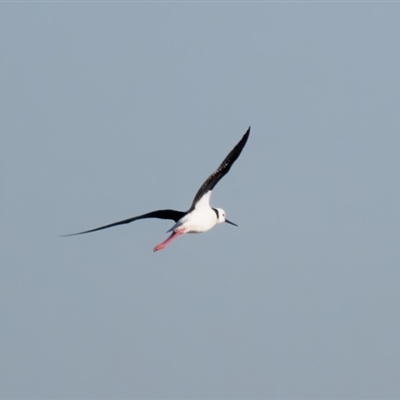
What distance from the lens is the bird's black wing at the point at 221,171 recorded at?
19359mm

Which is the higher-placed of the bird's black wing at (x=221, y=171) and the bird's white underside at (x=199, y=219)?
the bird's black wing at (x=221, y=171)

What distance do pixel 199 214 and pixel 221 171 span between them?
988 millimetres

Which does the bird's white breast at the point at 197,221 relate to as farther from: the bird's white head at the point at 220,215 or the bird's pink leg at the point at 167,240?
the bird's white head at the point at 220,215

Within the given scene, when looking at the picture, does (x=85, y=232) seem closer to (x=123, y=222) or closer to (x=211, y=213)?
(x=123, y=222)

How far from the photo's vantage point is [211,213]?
817 inches

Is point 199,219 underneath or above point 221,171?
underneath

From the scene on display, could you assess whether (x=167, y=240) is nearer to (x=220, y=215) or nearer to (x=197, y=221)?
(x=197, y=221)

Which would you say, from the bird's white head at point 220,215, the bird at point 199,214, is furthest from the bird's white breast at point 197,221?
the bird's white head at point 220,215

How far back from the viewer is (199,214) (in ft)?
66.4

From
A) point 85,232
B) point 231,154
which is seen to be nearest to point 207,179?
point 231,154

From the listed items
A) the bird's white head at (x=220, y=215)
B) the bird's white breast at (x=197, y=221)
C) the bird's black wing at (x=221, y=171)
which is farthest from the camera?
the bird's white head at (x=220, y=215)

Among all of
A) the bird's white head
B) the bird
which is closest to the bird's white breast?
the bird

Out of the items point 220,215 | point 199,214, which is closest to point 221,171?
point 199,214

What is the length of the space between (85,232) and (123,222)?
0.71 meters
